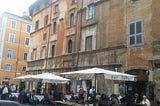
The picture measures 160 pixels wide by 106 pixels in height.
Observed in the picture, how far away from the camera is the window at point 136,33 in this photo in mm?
17047

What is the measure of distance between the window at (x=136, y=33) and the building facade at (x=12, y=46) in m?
30.8

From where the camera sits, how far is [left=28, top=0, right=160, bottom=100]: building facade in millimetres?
16312

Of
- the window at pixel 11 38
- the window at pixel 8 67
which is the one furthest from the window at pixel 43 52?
the window at pixel 11 38

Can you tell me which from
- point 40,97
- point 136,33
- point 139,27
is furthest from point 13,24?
point 139,27

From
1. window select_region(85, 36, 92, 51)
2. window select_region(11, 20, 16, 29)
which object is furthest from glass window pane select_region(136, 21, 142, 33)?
window select_region(11, 20, 16, 29)

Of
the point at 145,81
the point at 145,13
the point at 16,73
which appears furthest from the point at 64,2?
the point at 16,73

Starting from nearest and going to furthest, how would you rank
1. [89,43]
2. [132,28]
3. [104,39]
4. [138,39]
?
[138,39] < [132,28] < [104,39] < [89,43]

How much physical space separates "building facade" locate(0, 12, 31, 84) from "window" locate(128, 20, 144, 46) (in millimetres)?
30769

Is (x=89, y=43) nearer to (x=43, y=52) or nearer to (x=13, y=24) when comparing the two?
(x=43, y=52)

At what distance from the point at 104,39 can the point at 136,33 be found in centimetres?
325

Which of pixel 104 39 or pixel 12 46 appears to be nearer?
pixel 104 39

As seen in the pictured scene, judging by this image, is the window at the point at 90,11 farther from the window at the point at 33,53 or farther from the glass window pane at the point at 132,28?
the window at the point at 33,53

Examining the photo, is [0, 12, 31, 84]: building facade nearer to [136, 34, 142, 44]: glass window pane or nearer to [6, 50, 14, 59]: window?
[6, 50, 14, 59]: window

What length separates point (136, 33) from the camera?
57.0 ft
